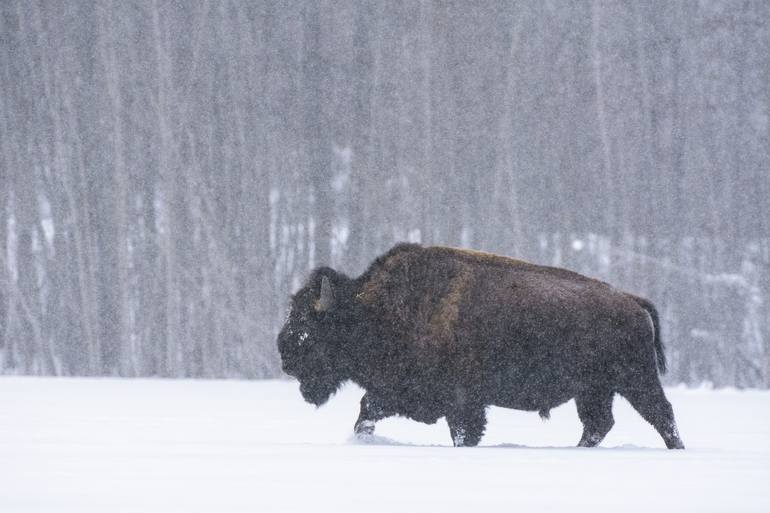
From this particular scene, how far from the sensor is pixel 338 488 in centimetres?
439

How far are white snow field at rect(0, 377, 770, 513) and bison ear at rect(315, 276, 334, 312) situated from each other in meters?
0.74

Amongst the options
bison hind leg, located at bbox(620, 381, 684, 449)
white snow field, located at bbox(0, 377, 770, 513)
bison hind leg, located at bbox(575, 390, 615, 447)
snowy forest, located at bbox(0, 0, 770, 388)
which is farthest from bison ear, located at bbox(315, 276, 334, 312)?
snowy forest, located at bbox(0, 0, 770, 388)

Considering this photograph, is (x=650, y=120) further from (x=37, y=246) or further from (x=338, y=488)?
(x=338, y=488)

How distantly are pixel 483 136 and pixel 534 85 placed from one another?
0.91m

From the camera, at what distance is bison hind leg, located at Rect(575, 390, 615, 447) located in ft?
21.8

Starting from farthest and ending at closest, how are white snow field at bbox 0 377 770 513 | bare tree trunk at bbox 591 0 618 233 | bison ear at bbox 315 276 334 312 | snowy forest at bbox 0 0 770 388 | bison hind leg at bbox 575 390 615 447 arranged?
bare tree trunk at bbox 591 0 618 233
snowy forest at bbox 0 0 770 388
bison ear at bbox 315 276 334 312
bison hind leg at bbox 575 390 615 447
white snow field at bbox 0 377 770 513

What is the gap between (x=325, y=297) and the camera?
22.3 ft

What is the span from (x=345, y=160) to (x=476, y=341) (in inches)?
343

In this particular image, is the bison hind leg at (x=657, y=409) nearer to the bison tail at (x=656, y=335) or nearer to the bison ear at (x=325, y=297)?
the bison tail at (x=656, y=335)

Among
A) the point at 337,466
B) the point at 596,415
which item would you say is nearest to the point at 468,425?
the point at 596,415

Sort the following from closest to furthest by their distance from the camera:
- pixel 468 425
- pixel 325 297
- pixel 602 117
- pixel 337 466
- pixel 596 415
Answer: pixel 337 466 → pixel 468 425 → pixel 596 415 → pixel 325 297 → pixel 602 117

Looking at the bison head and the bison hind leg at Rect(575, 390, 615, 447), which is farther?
the bison head

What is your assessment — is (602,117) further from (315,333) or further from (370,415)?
(370,415)

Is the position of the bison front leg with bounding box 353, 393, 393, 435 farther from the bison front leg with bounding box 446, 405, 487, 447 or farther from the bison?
the bison front leg with bounding box 446, 405, 487, 447
